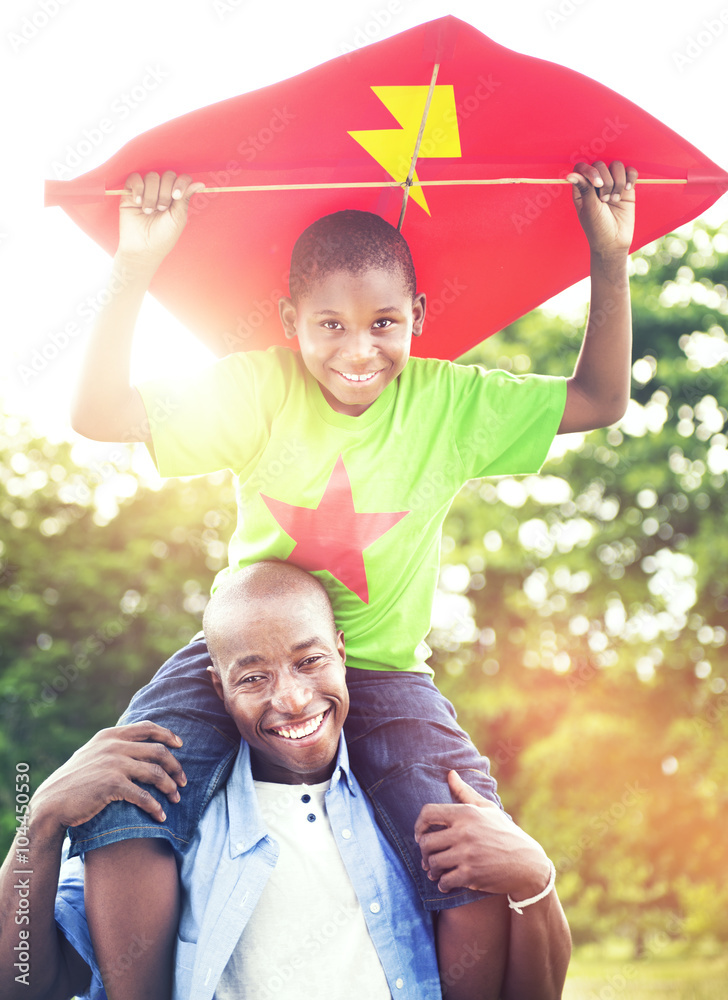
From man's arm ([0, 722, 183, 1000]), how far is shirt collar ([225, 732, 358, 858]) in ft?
0.60

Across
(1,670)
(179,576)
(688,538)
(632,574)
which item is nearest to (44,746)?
(1,670)

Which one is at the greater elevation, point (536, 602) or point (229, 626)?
point (229, 626)

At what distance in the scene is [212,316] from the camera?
295cm

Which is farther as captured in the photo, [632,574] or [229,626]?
[632,574]

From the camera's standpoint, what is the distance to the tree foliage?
34.2ft

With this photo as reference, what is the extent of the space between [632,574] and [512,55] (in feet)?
30.7

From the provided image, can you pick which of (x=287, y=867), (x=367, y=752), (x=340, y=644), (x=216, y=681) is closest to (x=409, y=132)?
(x=340, y=644)

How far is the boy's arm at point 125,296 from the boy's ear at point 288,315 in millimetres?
428

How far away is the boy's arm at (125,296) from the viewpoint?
2.40m

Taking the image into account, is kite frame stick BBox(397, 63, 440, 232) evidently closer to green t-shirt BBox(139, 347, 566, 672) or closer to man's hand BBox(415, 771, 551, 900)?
green t-shirt BBox(139, 347, 566, 672)

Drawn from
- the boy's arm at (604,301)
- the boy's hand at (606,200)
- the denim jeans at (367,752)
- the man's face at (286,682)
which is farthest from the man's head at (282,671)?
the boy's hand at (606,200)

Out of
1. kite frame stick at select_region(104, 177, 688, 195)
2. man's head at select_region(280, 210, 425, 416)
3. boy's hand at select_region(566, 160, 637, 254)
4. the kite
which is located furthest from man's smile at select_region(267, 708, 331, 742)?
boy's hand at select_region(566, 160, 637, 254)

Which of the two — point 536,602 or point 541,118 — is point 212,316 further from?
point 536,602

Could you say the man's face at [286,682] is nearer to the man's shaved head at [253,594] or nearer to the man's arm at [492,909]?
the man's shaved head at [253,594]
